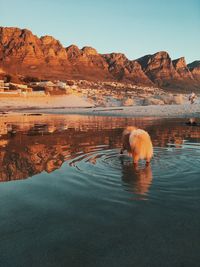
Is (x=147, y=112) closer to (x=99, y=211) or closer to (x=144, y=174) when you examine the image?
(x=144, y=174)

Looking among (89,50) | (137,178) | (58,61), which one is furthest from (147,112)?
(89,50)

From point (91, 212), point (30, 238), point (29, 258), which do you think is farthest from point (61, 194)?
point (29, 258)

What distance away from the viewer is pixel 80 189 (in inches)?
270

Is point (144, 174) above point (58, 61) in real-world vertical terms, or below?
below

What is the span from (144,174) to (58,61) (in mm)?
143056

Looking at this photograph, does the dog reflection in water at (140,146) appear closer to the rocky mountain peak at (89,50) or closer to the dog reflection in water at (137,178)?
the dog reflection in water at (137,178)

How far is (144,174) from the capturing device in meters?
7.91

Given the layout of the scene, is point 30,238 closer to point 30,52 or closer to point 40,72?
point 40,72

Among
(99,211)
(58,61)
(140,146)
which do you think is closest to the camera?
(99,211)

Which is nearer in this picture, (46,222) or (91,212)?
(46,222)

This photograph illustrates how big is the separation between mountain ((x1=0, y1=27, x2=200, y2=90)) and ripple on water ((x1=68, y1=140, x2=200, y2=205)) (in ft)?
339

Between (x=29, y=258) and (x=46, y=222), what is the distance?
110 cm

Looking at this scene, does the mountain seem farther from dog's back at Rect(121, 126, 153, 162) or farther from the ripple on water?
dog's back at Rect(121, 126, 153, 162)

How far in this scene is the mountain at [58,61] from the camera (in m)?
127
